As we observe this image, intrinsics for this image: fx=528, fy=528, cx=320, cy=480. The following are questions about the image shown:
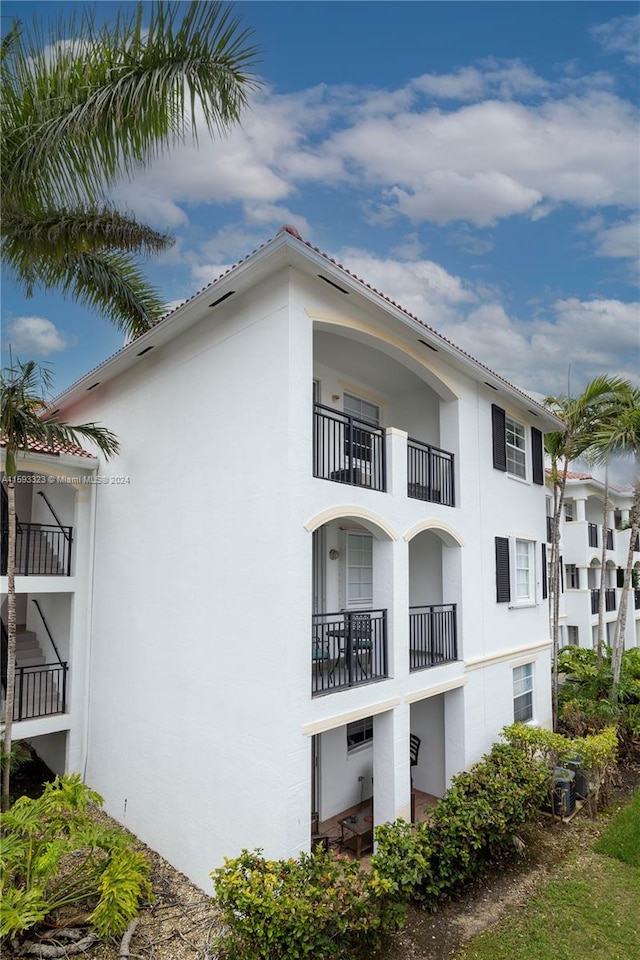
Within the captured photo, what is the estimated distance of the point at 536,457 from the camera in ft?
49.1

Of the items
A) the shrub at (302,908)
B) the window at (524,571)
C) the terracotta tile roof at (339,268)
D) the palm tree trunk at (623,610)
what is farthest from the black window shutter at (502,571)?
the shrub at (302,908)

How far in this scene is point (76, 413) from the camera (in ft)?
46.7

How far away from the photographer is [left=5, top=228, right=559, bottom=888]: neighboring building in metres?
7.56

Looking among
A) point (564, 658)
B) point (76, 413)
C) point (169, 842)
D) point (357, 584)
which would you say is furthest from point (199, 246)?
point (564, 658)

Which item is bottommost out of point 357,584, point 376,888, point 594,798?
point 594,798

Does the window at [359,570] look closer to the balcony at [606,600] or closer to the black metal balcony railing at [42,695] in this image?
the black metal balcony railing at [42,695]

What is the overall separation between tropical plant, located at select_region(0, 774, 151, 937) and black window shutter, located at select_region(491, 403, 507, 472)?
34.2ft

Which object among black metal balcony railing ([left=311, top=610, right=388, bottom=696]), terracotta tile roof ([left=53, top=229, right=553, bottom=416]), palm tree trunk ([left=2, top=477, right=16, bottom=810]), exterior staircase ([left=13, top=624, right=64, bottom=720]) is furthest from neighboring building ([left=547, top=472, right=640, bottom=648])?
palm tree trunk ([left=2, top=477, right=16, bottom=810])

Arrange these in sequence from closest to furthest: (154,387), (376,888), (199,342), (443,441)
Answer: (376,888), (199,342), (154,387), (443,441)

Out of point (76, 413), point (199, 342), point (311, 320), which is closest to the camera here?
point (311, 320)

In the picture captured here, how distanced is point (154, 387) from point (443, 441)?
6264mm

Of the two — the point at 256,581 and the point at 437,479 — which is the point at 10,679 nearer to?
the point at 256,581

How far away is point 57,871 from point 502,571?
10043 millimetres

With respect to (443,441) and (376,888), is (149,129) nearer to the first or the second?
(443,441)
